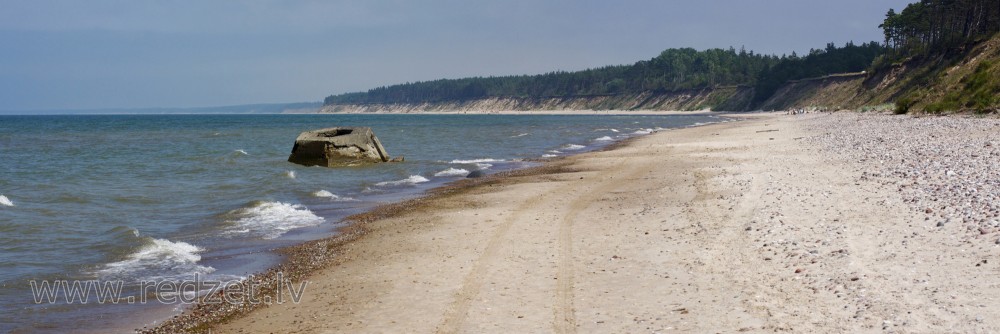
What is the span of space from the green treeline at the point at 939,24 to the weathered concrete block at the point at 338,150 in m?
60.4

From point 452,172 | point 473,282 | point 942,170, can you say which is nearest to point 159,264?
point 473,282

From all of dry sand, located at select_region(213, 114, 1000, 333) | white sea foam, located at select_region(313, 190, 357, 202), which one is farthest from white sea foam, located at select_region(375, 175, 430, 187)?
dry sand, located at select_region(213, 114, 1000, 333)

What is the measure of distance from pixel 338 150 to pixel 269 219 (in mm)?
14892

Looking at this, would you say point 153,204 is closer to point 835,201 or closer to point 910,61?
point 835,201

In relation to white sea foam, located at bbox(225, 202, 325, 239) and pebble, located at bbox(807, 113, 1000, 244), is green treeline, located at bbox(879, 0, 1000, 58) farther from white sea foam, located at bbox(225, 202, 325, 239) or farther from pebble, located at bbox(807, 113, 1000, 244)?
white sea foam, located at bbox(225, 202, 325, 239)

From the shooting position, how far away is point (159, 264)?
11594 mm

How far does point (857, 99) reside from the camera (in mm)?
87188

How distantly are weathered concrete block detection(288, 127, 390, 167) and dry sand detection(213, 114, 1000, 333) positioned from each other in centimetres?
1635

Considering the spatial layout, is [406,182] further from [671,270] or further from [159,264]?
[671,270]

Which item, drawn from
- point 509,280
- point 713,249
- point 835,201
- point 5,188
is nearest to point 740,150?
Answer: point 835,201

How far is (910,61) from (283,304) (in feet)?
305

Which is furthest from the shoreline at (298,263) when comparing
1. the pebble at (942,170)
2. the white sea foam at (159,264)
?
the pebble at (942,170)

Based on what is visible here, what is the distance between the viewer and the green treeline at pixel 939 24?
76.5 metres

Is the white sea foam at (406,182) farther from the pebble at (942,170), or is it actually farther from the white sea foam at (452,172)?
the pebble at (942,170)
